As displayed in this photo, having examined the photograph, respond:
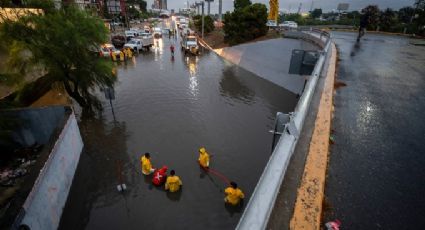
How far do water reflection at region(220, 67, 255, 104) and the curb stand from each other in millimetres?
15027

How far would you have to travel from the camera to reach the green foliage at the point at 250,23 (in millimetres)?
33938

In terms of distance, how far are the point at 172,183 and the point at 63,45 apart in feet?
33.7

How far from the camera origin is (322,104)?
18.6 ft

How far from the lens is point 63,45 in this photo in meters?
13.2

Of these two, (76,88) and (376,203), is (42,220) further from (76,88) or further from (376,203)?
(76,88)

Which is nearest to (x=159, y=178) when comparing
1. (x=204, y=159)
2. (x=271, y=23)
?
(x=204, y=159)

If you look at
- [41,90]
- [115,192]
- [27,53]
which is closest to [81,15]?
[27,53]

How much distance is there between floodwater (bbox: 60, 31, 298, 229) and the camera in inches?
332

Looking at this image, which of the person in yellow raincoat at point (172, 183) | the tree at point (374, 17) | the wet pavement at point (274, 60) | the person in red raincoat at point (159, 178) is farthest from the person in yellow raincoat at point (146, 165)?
the tree at point (374, 17)

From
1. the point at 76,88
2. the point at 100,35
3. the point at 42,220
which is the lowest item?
the point at 42,220

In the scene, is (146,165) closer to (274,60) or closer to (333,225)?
(333,225)

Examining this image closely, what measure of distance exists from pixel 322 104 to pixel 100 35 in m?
13.6

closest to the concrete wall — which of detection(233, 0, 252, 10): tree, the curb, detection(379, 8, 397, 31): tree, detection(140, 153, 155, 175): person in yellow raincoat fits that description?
detection(140, 153, 155, 175): person in yellow raincoat

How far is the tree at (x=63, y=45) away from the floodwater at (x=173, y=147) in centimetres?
282
